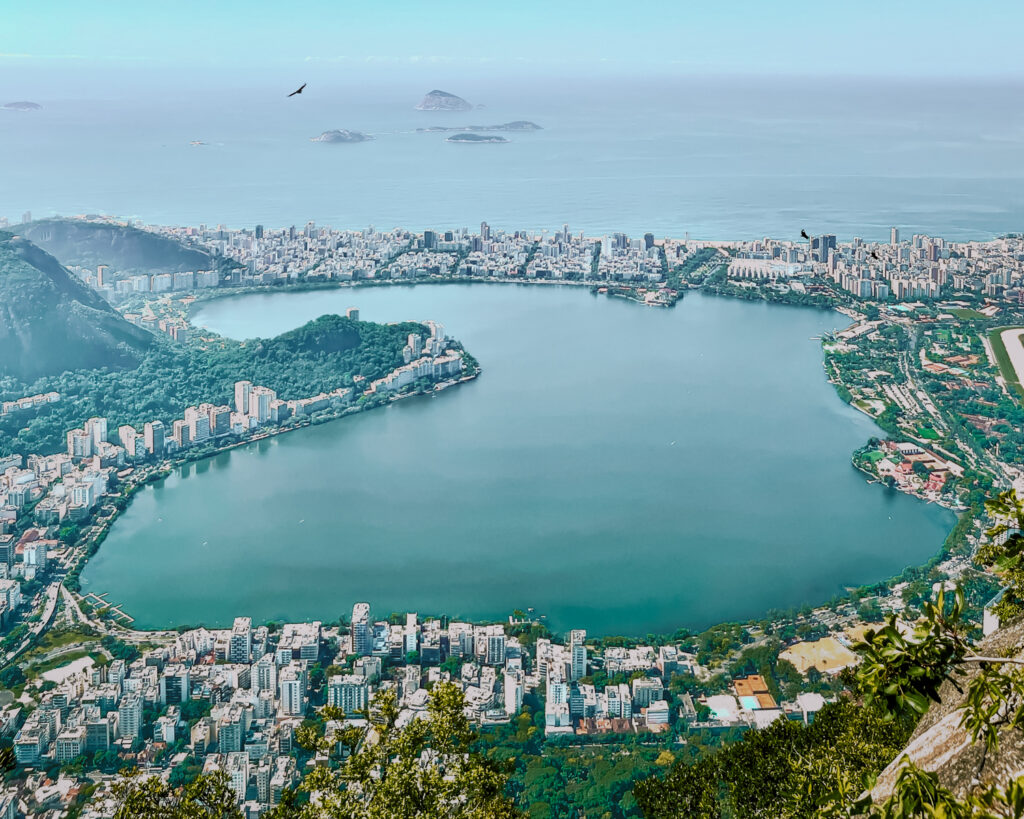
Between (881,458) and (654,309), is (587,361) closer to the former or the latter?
(654,309)

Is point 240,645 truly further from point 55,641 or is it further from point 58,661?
point 55,641

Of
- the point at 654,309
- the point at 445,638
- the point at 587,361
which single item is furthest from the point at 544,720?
the point at 654,309

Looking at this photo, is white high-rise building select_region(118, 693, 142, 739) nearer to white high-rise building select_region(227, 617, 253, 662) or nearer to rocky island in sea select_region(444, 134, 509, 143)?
white high-rise building select_region(227, 617, 253, 662)

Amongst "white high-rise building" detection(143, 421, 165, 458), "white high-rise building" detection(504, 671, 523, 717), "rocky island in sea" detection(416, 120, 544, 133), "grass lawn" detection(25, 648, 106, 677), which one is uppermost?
"rocky island in sea" detection(416, 120, 544, 133)

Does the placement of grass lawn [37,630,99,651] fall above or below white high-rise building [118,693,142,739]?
below

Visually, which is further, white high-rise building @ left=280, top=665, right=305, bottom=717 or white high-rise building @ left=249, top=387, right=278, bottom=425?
white high-rise building @ left=249, top=387, right=278, bottom=425

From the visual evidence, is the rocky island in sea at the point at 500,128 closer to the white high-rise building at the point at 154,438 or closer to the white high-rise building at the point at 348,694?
the white high-rise building at the point at 154,438

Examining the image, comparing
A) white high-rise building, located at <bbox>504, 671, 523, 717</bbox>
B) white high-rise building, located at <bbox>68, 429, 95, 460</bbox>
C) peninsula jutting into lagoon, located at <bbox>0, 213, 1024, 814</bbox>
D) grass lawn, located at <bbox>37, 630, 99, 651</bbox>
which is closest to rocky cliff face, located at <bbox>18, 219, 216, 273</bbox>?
peninsula jutting into lagoon, located at <bbox>0, 213, 1024, 814</bbox>

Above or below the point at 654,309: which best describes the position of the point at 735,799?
above
